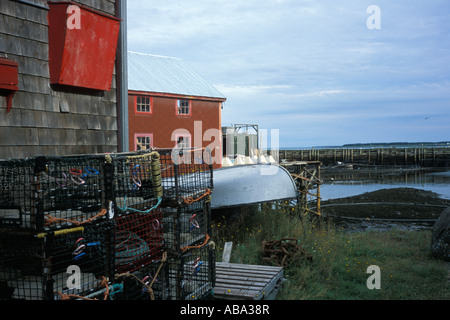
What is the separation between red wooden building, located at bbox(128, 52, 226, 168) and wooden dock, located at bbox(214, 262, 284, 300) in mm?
15655

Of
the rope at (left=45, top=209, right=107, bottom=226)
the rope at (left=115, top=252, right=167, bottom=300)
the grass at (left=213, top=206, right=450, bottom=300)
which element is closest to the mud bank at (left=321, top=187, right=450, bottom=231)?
the grass at (left=213, top=206, right=450, bottom=300)

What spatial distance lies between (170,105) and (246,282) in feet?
61.0

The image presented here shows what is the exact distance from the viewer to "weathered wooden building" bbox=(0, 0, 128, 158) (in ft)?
20.5

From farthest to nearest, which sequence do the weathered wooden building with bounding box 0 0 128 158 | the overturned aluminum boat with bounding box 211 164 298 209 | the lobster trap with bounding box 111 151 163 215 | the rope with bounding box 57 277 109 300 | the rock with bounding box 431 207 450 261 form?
the overturned aluminum boat with bounding box 211 164 298 209
the rock with bounding box 431 207 450 261
the weathered wooden building with bounding box 0 0 128 158
the lobster trap with bounding box 111 151 163 215
the rope with bounding box 57 277 109 300

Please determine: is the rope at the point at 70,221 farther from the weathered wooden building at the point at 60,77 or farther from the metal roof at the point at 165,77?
the metal roof at the point at 165,77

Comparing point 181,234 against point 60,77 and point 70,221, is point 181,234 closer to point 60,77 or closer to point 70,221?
point 70,221

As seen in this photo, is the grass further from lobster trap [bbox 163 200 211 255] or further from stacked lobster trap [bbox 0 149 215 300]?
stacked lobster trap [bbox 0 149 215 300]

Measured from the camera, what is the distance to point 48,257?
3.00 m

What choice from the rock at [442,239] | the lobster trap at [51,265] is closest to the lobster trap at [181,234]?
the lobster trap at [51,265]

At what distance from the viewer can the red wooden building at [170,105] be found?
22062 millimetres

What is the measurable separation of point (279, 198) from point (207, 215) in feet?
19.0

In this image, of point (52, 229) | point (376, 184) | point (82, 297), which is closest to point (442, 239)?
point (82, 297)

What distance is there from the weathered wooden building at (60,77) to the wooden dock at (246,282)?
3.71 meters

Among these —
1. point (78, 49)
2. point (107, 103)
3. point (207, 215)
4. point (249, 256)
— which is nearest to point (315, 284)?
point (249, 256)
